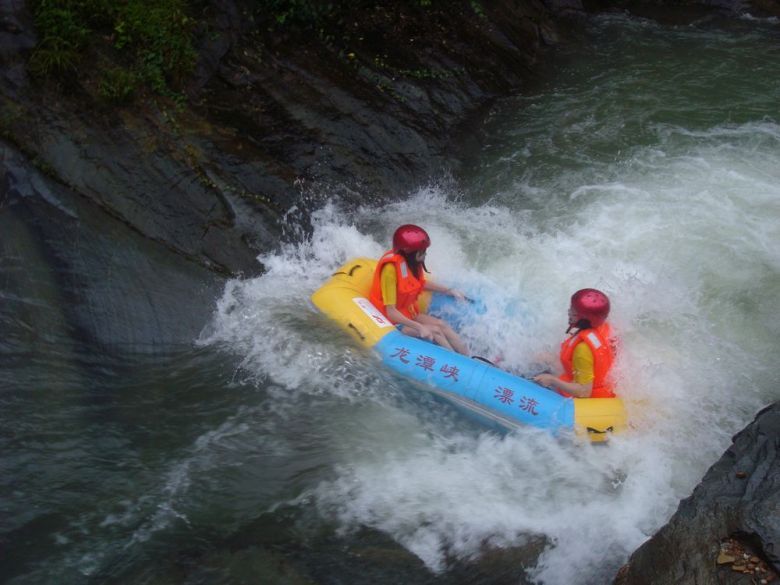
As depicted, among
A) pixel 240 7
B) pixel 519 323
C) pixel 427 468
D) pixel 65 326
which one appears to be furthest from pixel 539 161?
pixel 65 326

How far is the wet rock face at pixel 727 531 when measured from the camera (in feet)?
12.9

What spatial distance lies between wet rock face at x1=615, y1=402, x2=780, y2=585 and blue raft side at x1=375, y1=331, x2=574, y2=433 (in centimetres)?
123

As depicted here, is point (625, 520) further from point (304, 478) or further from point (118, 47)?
point (118, 47)

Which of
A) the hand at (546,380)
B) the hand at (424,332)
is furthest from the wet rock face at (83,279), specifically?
the hand at (546,380)

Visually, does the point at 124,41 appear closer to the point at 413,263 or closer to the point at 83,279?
the point at 83,279

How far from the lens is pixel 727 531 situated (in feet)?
13.6

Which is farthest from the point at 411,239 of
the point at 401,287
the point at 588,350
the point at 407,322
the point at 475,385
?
the point at 588,350

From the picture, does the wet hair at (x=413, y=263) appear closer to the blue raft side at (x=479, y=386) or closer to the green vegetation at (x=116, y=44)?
the blue raft side at (x=479, y=386)

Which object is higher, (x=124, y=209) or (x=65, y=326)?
(x=124, y=209)

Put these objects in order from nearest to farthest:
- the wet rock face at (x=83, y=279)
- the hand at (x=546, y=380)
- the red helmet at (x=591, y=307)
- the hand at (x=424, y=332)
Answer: the red helmet at (x=591, y=307) → the hand at (x=546, y=380) → the wet rock face at (x=83, y=279) → the hand at (x=424, y=332)

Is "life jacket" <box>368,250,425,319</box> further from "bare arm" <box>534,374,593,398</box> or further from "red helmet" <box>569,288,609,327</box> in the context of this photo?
"red helmet" <box>569,288,609,327</box>

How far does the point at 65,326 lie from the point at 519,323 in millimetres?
3846

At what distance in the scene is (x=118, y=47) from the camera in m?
7.72

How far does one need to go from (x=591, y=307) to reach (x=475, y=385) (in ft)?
3.50
